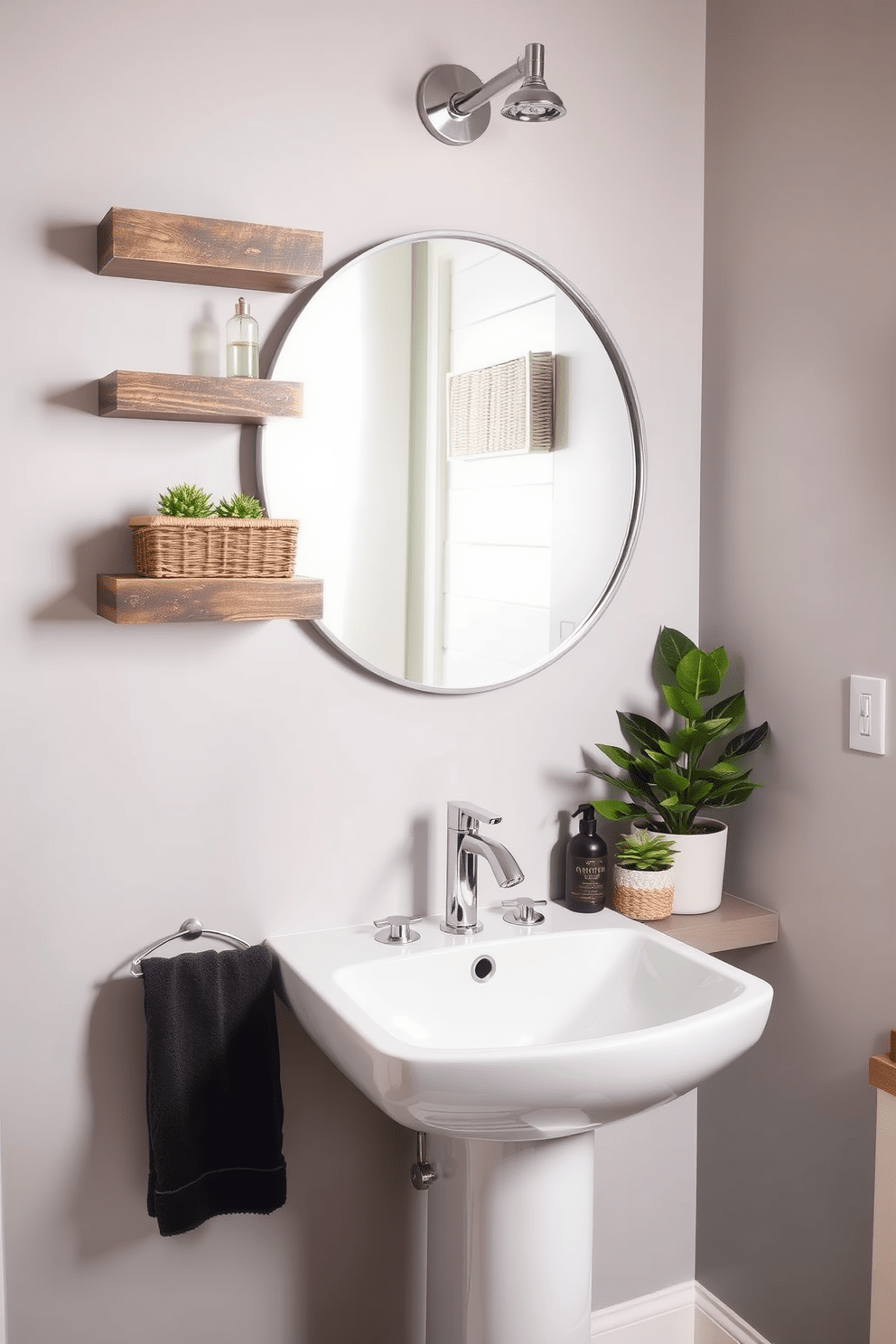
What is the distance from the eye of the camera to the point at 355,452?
172 cm

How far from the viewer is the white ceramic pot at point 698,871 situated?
6.11ft

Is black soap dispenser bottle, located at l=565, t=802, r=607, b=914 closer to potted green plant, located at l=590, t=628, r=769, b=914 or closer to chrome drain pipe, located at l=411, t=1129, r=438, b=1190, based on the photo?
potted green plant, located at l=590, t=628, r=769, b=914

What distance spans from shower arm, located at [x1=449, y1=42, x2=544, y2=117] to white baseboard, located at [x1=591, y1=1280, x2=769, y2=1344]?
1.95 m

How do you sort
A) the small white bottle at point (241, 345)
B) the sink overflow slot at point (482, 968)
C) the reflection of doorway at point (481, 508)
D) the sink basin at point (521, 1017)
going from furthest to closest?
the reflection of doorway at point (481, 508), the sink overflow slot at point (482, 968), the small white bottle at point (241, 345), the sink basin at point (521, 1017)

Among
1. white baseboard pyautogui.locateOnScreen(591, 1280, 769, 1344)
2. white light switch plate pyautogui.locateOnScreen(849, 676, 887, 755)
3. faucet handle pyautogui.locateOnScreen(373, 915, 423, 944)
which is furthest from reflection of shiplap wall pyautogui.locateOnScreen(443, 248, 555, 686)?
white baseboard pyautogui.locateOnScreen(591, 1280, 769, 1344)

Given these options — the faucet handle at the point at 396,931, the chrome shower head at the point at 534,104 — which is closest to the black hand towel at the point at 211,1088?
the faucet handle at the point at 396,931

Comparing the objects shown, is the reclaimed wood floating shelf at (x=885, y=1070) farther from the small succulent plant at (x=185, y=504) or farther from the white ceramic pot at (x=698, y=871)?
the small succulent plant at (x=185, y=504)

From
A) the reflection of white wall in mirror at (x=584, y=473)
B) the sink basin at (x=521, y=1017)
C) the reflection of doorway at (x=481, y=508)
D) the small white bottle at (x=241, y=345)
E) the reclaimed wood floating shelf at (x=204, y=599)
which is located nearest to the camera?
the sink basin at (x=521, y=1017)

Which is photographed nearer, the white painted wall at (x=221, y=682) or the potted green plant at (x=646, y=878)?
the white painted wall at (x=221, y=682)

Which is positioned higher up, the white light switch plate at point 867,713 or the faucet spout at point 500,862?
the white light switch plate at point 867,713

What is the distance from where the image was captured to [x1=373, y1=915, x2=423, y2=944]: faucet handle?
1.69 meters

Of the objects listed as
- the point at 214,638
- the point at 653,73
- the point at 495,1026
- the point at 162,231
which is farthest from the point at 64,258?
the point at 495,1026

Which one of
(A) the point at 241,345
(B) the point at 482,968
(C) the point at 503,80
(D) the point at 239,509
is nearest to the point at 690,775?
(B) the point at 482,968

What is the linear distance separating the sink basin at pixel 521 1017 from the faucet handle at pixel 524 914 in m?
0.02
